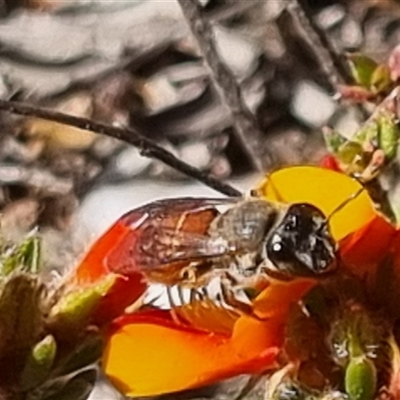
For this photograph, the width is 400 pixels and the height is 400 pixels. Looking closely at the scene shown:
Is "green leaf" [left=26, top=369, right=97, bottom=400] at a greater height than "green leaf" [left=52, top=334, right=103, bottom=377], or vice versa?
"green leaf" [left=52, top=334, right=103, bottom=377]

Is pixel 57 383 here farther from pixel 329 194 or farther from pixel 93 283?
pixel 329 194

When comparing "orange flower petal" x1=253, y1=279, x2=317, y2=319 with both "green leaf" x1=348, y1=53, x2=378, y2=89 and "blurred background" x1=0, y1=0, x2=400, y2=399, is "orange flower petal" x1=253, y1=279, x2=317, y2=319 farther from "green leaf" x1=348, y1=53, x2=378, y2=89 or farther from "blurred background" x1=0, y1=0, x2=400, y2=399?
"blurred background" x1=0, y1=0, x2=400, y2=399

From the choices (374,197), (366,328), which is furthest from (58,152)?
(366,328)

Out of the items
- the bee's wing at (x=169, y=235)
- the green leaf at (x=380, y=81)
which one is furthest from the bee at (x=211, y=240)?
the green leaf at (x=380, y=81)

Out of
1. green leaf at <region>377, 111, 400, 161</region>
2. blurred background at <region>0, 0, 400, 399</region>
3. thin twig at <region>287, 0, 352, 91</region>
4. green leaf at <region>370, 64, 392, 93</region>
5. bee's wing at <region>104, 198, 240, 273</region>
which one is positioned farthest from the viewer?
blurred background at <region>0, 0, 400, 399</region>

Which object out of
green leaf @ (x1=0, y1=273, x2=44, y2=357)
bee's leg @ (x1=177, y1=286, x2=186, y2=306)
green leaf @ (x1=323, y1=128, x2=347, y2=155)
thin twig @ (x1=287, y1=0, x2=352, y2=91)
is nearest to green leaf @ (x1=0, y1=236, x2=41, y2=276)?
green leaf @ (x1=0, y1=273, x2=44, y2=357)

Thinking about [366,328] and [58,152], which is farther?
[58,152]
